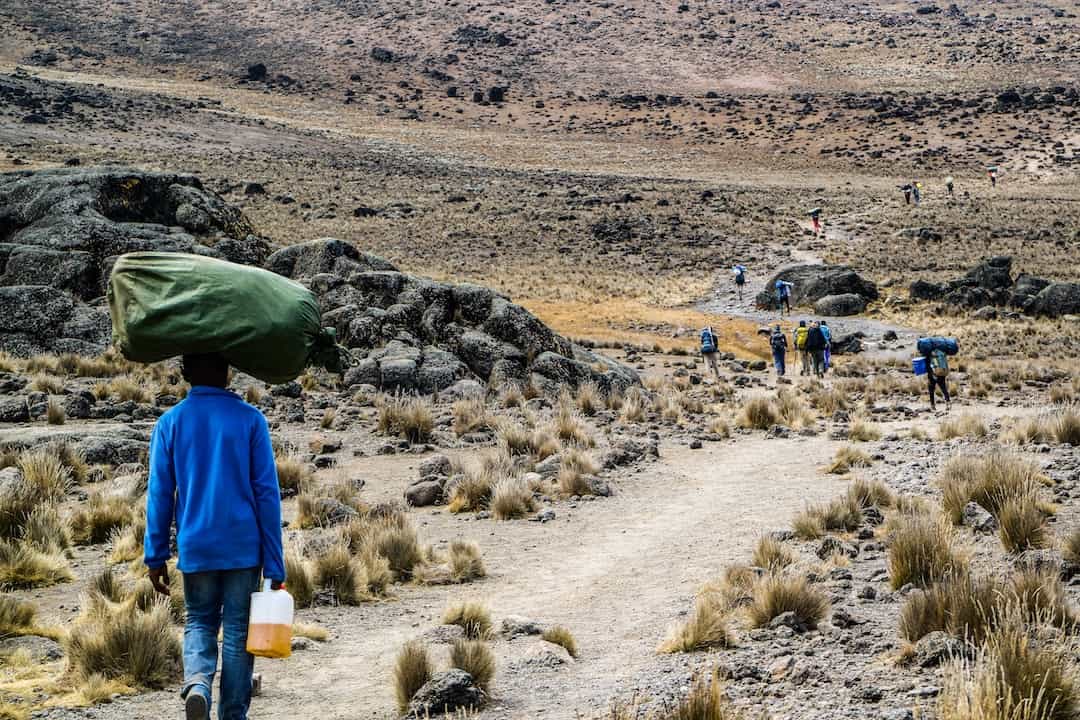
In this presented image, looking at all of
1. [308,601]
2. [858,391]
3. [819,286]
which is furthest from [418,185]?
[308,601]

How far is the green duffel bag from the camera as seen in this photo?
4.02m

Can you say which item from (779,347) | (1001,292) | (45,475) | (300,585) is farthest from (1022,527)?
(1001,292)

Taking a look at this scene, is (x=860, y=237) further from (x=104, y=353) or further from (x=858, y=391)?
(x=104, y=353)

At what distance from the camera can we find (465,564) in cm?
870

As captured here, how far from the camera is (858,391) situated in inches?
990

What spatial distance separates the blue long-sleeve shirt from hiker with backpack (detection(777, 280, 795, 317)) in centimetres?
3957

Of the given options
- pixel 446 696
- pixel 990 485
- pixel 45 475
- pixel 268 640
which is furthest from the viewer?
pixel 45 475

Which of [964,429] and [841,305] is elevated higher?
[964,429]

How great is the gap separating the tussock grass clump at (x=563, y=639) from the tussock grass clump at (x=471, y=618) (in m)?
0.50

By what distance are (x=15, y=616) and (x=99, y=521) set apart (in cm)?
299

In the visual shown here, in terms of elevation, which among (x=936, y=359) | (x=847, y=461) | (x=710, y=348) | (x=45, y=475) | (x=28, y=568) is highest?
(x=28, y=568)

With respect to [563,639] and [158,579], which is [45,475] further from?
[158,579]

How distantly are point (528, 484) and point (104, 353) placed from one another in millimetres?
11146

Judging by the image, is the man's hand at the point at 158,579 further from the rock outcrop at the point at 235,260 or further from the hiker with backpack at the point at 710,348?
the hiker with backpack at the point at 710,348
